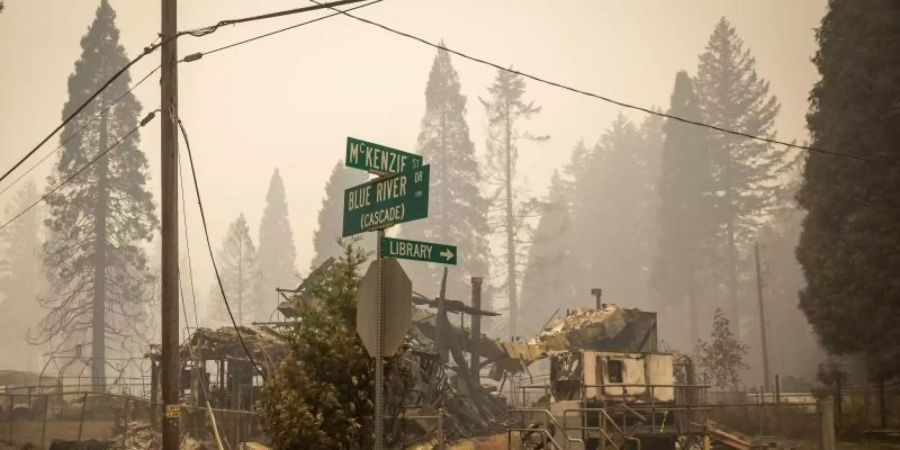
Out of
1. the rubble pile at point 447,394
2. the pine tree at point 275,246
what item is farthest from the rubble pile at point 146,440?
the pine tree at point 275,246

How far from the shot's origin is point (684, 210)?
72.6 m

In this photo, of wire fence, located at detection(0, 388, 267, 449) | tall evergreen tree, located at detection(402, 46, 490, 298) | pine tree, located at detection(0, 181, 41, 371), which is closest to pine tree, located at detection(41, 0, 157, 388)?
wire fence, located at detection(0, 388, 267, 449)

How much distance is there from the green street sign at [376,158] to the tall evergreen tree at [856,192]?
27.9 metres

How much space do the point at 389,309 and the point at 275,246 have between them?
337 ft

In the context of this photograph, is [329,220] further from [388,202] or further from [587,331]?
[388,202]

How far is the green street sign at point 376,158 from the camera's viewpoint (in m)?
8.98

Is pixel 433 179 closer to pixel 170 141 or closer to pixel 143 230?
pixel 143 230

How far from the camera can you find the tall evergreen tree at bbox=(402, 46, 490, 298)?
243 feet

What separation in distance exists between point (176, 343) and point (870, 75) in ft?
104

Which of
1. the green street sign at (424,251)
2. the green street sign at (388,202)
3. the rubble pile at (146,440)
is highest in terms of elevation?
the green street sign at (388,202)

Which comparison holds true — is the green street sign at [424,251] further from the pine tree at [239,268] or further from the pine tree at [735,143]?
the pine tree at [239,268]

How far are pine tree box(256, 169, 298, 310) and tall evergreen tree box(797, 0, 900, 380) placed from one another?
77061mm

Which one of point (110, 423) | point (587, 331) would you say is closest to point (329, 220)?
point (110, 423)

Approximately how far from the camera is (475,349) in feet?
102
